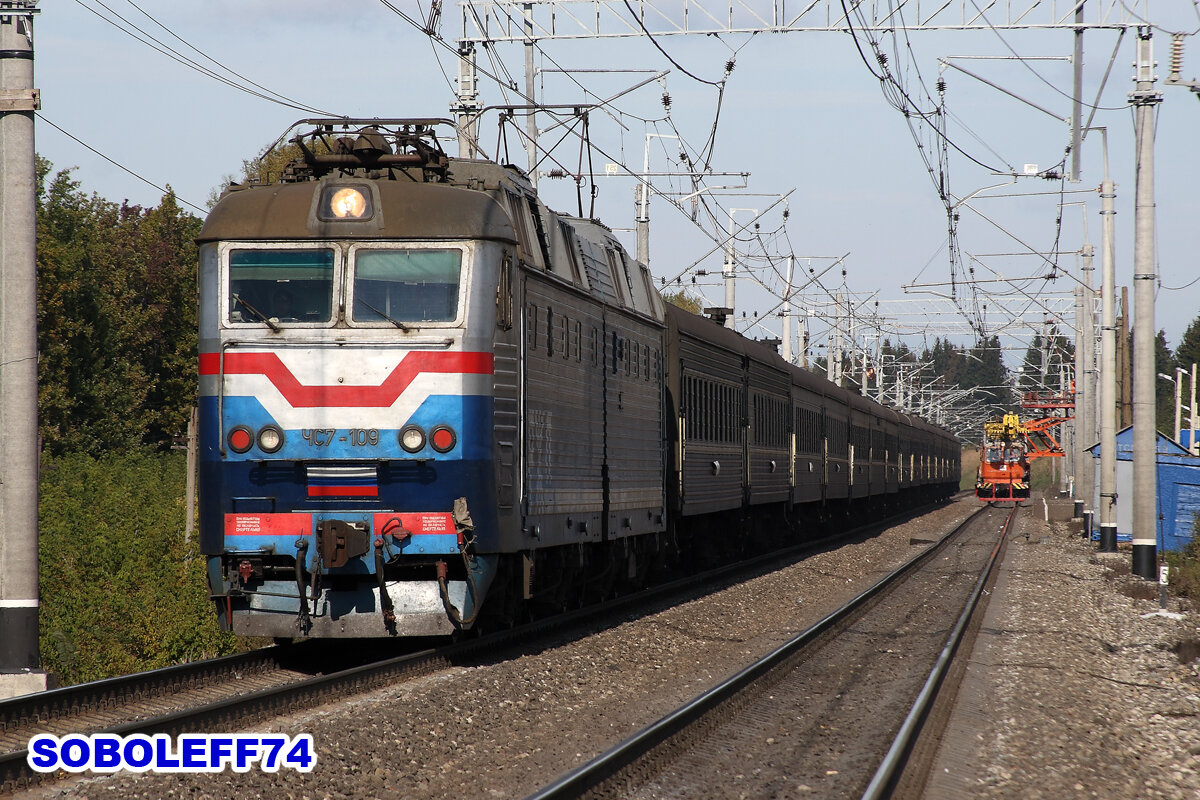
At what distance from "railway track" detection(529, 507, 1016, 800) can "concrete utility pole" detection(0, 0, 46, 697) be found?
4638 mm

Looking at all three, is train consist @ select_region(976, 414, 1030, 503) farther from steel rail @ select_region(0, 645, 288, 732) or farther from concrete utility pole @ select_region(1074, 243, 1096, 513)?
steel rail @ select_region(0, 645, 288, 732)

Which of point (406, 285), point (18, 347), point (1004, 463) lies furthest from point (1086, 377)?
point (18, 347)

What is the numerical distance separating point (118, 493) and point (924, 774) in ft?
67.6

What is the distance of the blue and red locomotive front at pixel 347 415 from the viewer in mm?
10477

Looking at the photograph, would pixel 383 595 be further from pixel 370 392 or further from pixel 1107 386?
pixel 1107 386

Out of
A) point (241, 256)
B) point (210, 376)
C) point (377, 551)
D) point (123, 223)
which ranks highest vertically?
point (123, 223)

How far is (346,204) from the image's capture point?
10.9 meters

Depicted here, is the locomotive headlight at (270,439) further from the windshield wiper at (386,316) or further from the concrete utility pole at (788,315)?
the concrete utility pole at (788,315)

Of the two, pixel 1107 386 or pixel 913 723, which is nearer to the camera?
pixel 913 723

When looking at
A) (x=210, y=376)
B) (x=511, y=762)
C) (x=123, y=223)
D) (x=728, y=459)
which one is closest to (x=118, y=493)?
(x=728, y=459)

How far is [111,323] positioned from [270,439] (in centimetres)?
3938

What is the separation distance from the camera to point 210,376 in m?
10.7

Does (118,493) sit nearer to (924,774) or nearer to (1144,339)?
(1144,339)

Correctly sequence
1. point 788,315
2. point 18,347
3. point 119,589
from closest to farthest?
point 18,347, point 119,589, point 788,315
